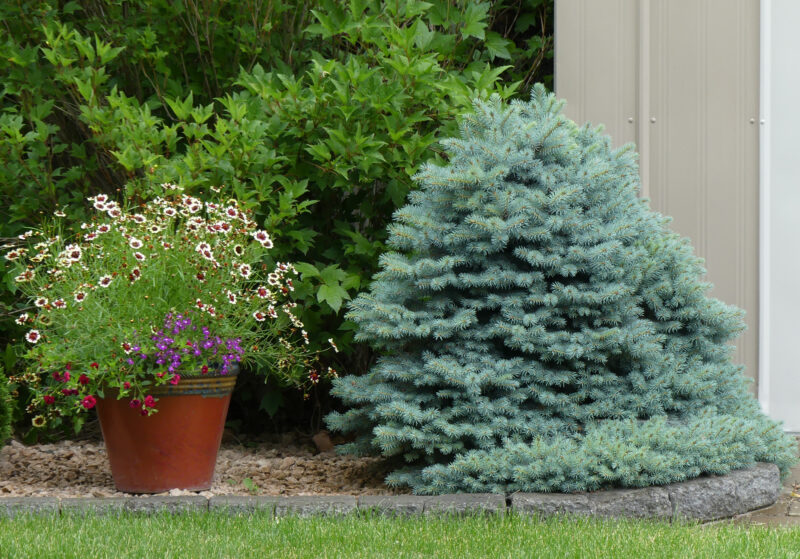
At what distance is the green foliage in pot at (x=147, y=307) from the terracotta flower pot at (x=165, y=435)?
67 millimetres

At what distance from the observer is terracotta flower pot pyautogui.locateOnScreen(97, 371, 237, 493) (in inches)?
149

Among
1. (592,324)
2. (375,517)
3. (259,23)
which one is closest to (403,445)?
(375,517)

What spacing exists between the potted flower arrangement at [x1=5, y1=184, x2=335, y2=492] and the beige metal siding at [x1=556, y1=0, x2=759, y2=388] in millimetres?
2489

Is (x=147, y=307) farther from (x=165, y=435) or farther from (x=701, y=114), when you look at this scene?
(x=701, y=114)

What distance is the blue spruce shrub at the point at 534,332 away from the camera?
375 centimetres

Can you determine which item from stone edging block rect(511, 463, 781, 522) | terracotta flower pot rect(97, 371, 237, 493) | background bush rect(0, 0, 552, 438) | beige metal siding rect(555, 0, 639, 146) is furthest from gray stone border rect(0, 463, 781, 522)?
beige metal siding rect(555, 0, 639, 146)

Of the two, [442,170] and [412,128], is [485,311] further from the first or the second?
[412,128]

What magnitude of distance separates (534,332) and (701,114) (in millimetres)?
2210

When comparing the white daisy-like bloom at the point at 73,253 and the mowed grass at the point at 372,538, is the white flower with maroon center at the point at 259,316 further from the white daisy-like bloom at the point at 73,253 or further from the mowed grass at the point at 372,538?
the mowed grass at the point at 372,538

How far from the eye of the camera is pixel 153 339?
367 centimetres

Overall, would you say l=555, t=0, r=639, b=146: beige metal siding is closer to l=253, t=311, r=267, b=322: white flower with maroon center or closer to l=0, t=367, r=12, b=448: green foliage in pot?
l=253, t=311, r=267, b=322: white flower with maroon center

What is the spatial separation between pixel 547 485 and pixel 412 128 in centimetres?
206

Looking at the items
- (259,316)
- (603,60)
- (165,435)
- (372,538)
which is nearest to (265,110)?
(259,316)

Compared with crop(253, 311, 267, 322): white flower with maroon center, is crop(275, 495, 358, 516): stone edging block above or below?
below
